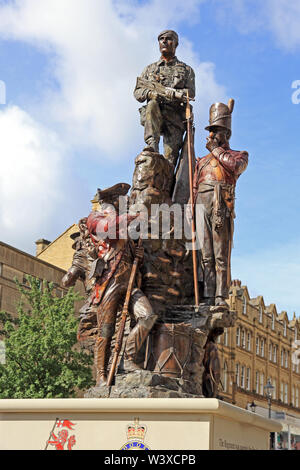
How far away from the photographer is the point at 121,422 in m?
7.94

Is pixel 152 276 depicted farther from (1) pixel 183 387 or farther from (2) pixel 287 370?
(2) pixel 287 370

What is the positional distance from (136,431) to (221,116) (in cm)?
516

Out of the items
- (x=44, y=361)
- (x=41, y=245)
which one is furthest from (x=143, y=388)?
(x=41, y=245)

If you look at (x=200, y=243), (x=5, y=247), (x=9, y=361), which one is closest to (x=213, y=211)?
(x=200, y=243)

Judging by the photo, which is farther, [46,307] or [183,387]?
[46,307]

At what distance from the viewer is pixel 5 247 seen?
110ft

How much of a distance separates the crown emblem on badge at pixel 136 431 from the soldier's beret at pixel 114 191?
141 inches

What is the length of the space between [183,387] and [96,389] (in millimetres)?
1114

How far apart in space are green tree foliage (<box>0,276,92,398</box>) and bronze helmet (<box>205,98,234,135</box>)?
47.2ft

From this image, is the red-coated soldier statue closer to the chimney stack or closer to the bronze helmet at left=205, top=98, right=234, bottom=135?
the bronze helmet at left=205, top=98, right=234, bottom=135

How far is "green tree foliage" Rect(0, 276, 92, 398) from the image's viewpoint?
23734 mm

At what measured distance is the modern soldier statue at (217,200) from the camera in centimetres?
1032

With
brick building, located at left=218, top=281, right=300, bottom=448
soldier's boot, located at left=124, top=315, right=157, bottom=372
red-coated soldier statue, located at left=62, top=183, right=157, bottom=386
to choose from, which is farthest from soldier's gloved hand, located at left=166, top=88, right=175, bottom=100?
brick building, located at left=218, top=281, right=300, bottom=448

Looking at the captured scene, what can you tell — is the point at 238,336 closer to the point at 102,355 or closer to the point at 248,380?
the point at 248,380
